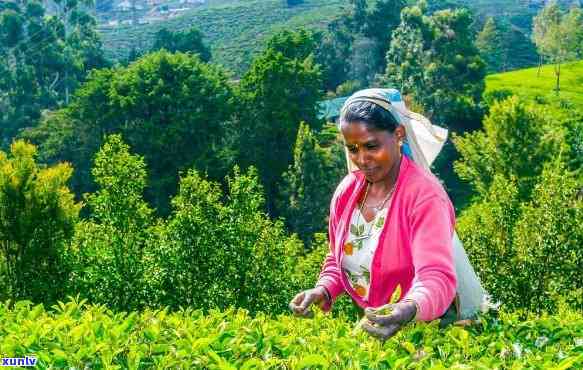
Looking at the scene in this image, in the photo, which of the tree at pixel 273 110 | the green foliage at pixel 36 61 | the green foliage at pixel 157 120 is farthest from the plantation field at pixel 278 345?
the green foliage at pixel 36 61

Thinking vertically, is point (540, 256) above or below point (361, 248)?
below

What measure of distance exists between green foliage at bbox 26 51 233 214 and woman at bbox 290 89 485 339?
35.3m

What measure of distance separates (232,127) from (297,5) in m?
70.8

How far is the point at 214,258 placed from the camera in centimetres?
1847

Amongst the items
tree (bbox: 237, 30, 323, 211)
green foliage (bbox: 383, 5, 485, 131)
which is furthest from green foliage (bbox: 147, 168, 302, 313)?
green foliage (bbox: 383, 5, 485, 131)

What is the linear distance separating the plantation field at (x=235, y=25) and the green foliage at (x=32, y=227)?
71.7 metres

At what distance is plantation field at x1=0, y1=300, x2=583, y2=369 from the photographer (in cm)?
396

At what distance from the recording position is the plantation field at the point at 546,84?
55994 mm

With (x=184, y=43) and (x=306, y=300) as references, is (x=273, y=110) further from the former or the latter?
(x=306, y=300)

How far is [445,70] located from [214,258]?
36.5m

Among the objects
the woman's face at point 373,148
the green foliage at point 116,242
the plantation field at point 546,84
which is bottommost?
the plantation field at point 546,84

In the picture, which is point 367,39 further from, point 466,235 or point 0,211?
point 0,211

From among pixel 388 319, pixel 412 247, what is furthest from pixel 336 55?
pixel 388 319

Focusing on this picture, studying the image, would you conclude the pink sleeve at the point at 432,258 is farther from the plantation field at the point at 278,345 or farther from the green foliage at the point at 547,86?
the green foliage at the point at 547,86
